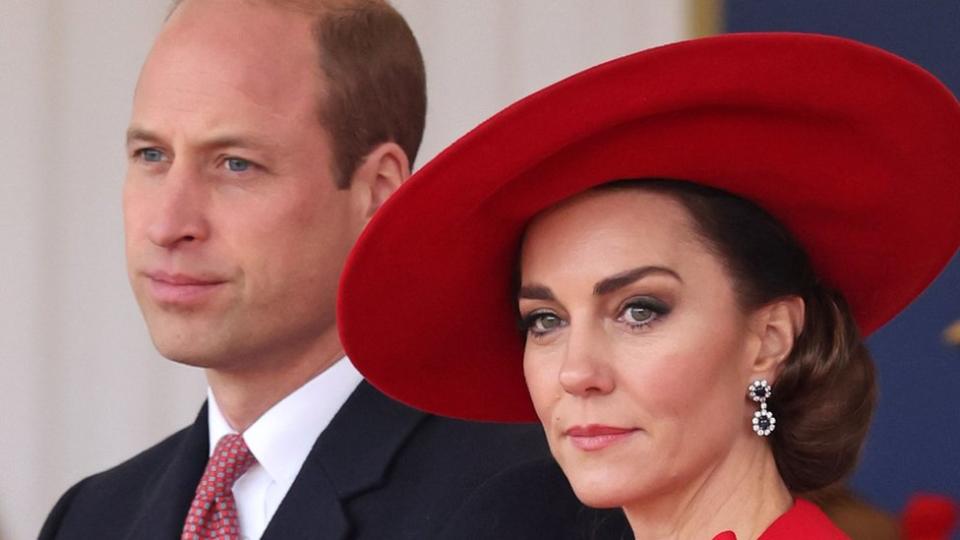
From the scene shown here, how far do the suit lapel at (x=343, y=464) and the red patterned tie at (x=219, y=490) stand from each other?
10 cm

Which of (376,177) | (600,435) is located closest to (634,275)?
(600,435)

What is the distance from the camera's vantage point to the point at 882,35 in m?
3.02

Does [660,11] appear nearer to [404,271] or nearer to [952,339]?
[952,339]

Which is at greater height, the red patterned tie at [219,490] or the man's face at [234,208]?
the man's face at [234,208]

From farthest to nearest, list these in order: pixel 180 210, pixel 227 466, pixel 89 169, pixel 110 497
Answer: pixel 89 169, pixel 110 497, pixel 227 466, pixel 180 210

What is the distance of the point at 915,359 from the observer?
299 centimetres

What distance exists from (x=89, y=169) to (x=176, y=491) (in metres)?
1.13

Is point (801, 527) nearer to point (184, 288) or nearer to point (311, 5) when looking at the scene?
point (184, 288)

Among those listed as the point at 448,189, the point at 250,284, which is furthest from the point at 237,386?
the point at 448,189

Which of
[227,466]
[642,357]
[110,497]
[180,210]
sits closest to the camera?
[642,357]

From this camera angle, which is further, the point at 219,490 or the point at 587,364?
the point at 219,490

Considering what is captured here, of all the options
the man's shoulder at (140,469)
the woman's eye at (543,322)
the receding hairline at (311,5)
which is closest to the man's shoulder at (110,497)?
the man's shoulder at (140,469)

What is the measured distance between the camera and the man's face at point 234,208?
2242 millimetres

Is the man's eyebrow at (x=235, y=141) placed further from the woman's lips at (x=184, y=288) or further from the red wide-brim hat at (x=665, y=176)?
the red wide-brim hat at (x=665, y=176)
